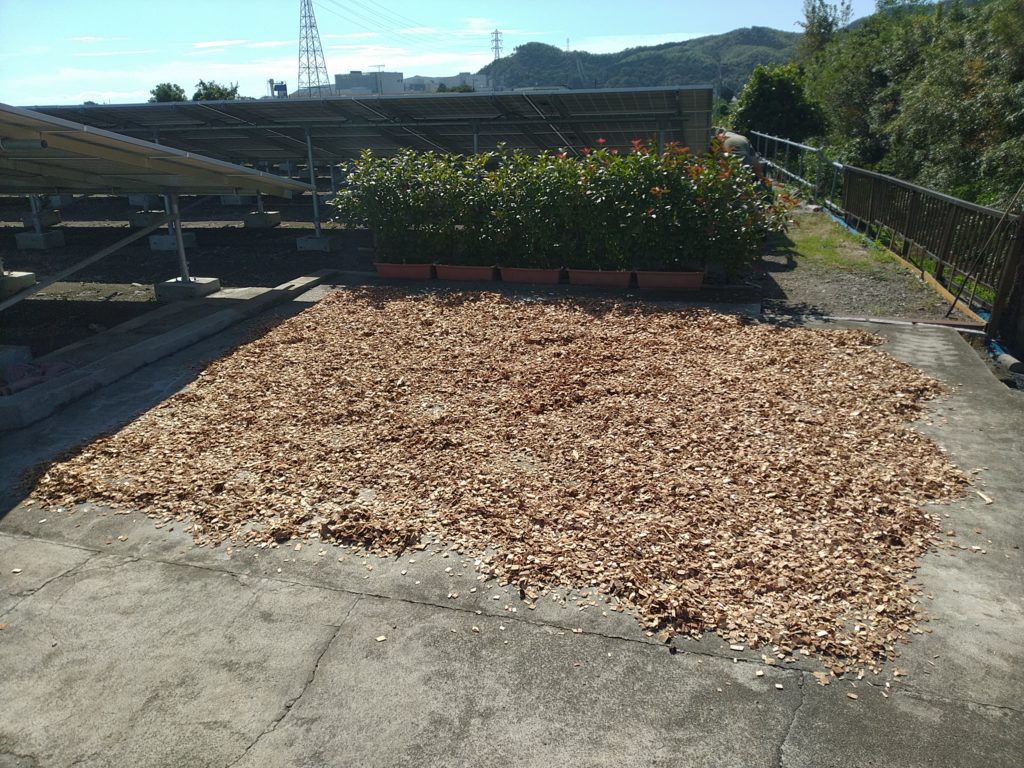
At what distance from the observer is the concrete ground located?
3053 mm

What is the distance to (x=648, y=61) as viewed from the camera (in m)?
132

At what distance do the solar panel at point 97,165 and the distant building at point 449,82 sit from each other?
8554 cm

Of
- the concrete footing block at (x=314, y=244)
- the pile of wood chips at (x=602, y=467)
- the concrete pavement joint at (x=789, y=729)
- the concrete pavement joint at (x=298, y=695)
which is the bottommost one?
the concrete pavement joint at (x=298, y=695)

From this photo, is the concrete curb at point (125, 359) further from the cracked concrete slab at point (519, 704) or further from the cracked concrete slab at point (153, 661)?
the cracked concrete slab at point (519, 704)

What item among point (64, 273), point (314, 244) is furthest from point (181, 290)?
point (314, 244)

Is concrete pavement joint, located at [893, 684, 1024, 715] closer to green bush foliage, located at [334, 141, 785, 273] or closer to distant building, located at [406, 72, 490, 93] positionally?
green bush foliage, located at [334, 141, 785, 273]

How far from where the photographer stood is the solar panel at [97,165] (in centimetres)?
649

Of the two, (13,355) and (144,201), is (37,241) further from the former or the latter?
(13,355)

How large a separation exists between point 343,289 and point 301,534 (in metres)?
7.53

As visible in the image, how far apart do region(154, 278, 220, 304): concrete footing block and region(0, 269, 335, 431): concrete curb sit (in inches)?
8.6

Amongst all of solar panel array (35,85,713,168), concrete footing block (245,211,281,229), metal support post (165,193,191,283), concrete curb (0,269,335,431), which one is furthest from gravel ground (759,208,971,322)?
concrete footing block (245,211,281,229)

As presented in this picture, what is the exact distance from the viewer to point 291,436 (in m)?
6.14

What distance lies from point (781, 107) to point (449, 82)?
142 m

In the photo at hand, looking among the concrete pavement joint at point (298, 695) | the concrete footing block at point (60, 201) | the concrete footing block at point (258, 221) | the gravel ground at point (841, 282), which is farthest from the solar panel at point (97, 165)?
the concrete footing block at point (60, 201)
